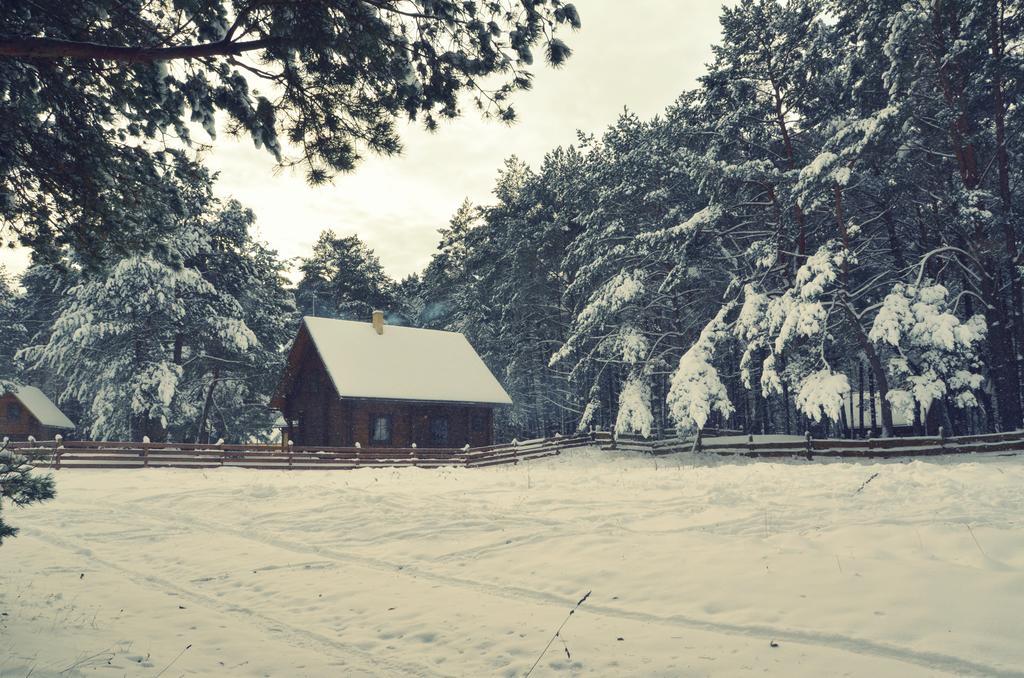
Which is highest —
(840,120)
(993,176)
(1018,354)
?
(840,120)

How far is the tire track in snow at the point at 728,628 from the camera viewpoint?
5.29m

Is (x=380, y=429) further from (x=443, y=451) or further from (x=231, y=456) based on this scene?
(x=231, y=456)

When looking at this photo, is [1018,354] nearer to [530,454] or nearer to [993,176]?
[993,176]

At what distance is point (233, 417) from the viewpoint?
40.8 metres

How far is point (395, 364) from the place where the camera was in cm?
3297

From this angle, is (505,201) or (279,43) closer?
(279,43)

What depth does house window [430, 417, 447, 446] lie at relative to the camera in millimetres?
32781

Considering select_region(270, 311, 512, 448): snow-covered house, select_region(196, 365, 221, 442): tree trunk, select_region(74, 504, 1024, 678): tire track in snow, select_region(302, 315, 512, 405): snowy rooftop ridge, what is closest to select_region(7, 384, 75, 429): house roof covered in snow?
select_region(196, 365, 221, 442): tree trunk

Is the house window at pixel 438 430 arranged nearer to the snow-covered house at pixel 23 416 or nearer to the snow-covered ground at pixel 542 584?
the snow-covered ground at pixel 542 584

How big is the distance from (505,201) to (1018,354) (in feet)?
103

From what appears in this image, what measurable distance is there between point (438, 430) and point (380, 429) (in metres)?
3.08

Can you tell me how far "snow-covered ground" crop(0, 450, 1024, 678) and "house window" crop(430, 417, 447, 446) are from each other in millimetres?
17919

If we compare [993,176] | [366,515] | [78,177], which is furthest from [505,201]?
[78,177]

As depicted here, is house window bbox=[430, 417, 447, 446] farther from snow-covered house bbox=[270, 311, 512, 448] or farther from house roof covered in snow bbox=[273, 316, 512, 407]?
house roof covered in snow bbox=[273, 316, 512, 407]
